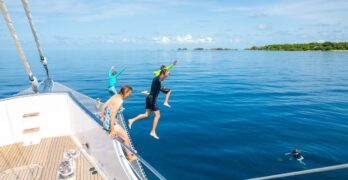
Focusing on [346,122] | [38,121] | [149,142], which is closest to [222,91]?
[346,122]

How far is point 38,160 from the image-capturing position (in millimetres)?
6367

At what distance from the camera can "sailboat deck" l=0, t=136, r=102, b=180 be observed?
5.62 m

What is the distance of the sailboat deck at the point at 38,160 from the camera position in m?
5.62

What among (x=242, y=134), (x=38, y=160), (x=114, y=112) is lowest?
(x=242, y=134)

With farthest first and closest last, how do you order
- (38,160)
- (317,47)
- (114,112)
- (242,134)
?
(317,47), (242,134), (38,160), (114,112)

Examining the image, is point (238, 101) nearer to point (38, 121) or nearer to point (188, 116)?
point (188, 116)

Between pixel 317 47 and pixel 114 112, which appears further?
pixel 317 47

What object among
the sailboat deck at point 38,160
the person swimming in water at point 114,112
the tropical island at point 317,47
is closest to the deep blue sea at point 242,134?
the sailboat deck at point 38,160

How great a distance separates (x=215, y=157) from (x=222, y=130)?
9.73 feet

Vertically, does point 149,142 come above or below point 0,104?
below

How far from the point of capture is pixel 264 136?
10.9 meters

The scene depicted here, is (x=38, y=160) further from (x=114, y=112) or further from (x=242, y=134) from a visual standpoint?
(x=242, y=134)

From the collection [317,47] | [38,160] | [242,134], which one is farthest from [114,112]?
[317,47]

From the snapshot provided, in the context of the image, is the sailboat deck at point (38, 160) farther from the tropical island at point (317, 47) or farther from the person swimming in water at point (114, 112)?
the tropical island at point (317, 47)
